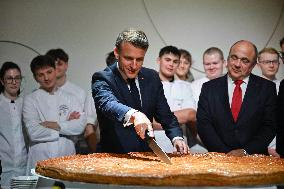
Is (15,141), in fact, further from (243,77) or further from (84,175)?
(84,175)

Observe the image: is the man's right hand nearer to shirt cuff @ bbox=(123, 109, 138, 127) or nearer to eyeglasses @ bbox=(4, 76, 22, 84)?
shirt cuff @ bbox=(123, 109, 138, 127)

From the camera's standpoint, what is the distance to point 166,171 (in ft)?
7.89

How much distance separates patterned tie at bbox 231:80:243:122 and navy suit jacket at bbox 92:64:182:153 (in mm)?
1031

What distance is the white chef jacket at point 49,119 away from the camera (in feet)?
16.2

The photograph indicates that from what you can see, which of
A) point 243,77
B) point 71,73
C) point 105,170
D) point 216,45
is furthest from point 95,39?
point 105,170

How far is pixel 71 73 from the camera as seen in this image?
5113 mm

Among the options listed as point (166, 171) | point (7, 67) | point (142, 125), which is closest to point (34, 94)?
point (7, 67)

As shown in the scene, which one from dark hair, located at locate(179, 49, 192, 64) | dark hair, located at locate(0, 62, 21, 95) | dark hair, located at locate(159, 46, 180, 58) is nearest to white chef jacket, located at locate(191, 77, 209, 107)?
dark hair, located at locate(179, 49, 192, 64)

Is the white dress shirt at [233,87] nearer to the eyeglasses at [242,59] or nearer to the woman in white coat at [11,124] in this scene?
the eyeglasses at [242,59]

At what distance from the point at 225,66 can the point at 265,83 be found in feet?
2.53

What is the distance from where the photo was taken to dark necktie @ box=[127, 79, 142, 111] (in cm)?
346

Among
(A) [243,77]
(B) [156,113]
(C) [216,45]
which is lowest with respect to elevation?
(B) [156,113]

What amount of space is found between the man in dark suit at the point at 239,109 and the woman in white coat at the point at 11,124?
1779 millimetres

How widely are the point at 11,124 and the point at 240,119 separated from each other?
86.6 inches
